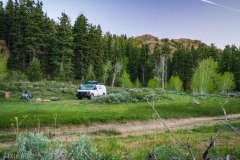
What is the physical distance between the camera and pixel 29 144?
4.00m

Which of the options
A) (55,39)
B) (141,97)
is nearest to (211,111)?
(141,97)

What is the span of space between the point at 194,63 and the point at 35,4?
57094mm

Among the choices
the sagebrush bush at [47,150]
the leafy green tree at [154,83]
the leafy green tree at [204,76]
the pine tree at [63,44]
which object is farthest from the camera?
the leafy green tree at [154,83]

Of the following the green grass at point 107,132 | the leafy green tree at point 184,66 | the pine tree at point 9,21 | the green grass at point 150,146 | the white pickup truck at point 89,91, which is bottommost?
the green grass at point 107,132

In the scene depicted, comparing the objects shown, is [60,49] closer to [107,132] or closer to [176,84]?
[176,84]

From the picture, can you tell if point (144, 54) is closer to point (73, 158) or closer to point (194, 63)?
point (194, 63)

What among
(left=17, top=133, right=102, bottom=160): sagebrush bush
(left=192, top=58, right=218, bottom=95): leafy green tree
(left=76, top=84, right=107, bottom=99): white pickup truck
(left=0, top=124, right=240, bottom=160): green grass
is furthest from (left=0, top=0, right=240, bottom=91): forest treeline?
(left=17, top=133, right=102, bottom=160): sagebrush bush

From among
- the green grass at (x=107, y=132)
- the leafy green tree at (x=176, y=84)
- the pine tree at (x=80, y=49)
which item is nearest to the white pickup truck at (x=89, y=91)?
the green grass at (x=107, y=132)

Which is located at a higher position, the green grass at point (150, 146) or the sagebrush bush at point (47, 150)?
the sagebrush bush at point (47, 150)

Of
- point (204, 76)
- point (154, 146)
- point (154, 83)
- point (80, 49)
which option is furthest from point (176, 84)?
point (154, 146)

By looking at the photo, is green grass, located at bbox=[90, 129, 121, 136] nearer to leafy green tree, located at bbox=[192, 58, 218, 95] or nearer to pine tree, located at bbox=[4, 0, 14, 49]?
leafy green tree, located at bbox=[192, 58, 218, 95]

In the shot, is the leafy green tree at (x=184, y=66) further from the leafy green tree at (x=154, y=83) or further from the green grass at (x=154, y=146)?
the green grass at (x=154, y=146)

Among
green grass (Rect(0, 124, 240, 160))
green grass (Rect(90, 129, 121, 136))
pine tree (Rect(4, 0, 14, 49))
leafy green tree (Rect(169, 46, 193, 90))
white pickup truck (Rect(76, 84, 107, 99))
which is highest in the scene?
pine tree (Rect(4, 0, 14, 49))

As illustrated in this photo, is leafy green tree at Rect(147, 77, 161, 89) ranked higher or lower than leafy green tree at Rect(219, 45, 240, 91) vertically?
lower
